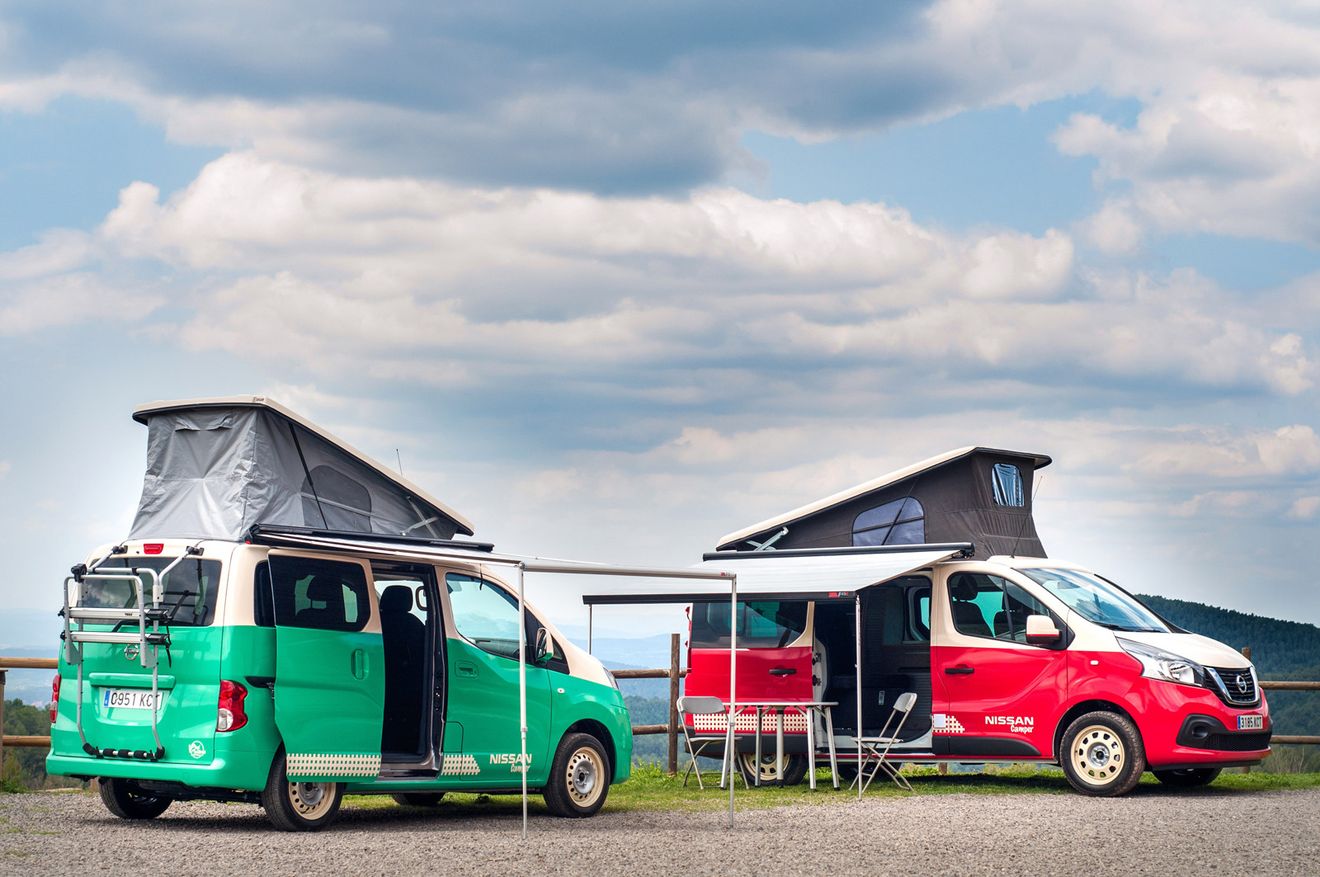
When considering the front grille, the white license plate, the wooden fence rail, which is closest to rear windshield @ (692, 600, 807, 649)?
the wooden fence rail

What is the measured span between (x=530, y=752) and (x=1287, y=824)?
5.93 meters

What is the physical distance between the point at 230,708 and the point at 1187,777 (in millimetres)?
9901

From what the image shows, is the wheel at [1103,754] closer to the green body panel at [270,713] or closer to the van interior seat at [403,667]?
the green body panel at [270,713]

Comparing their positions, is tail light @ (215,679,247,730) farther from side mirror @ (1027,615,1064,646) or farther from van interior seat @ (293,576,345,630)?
side mirror @ (1027,615,1064,646)

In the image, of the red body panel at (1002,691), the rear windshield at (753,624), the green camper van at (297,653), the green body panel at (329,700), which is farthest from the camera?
the rear windshield at (753,624)

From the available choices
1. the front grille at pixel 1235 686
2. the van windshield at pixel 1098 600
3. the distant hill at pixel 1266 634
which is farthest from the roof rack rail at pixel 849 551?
the distant hill at pixel 1266 634

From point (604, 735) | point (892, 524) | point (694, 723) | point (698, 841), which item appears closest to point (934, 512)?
point (892, 524)

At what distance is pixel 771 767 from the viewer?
57.5 ft

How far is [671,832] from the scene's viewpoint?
12.6 meters

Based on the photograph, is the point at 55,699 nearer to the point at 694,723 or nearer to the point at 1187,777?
the point at 694,723

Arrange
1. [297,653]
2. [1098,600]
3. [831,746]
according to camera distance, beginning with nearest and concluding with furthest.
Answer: [297,653] → [1098,600] → [831,746]

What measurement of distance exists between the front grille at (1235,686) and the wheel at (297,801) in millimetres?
8062

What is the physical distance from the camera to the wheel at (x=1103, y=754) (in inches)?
611

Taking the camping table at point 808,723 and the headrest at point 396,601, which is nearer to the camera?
the headrest at point 396,601
